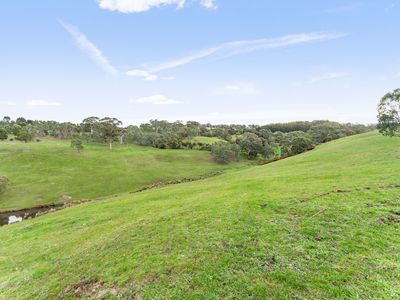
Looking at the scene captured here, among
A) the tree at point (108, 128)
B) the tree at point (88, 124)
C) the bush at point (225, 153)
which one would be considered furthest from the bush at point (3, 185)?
the tree at point (88, 124)

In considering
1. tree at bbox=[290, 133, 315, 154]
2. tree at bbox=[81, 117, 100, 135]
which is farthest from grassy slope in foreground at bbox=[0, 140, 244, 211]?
tree at bbox=[81, 117, 100, 135]

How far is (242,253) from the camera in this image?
361 inches

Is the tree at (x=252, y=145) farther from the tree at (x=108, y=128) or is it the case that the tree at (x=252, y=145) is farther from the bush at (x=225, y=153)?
the tree at (x=108, y=128)

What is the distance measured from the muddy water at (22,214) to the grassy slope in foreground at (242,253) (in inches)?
904

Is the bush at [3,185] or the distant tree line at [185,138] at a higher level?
the distant tree line at [185,138]

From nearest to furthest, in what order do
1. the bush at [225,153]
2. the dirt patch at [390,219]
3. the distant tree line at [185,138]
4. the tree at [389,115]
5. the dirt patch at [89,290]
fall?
the dirt patch at [89,290], the dirt patch at [390,219], the tree at [389,115], the bush at [225,153], the distant tree line at [185,138]

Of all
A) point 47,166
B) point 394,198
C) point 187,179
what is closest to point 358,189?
point 394,198

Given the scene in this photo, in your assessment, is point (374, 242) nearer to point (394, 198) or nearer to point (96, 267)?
point (394, 198)

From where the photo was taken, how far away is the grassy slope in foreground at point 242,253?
729cm

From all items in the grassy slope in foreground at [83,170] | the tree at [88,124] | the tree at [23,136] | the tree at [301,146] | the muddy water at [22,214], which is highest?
the tree at [88,124]

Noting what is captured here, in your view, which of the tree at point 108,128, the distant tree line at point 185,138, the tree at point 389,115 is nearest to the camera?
the tree at point 389,115

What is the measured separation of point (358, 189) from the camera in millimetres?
15812

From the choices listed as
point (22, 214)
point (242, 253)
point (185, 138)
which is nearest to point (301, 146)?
point (185, 138)

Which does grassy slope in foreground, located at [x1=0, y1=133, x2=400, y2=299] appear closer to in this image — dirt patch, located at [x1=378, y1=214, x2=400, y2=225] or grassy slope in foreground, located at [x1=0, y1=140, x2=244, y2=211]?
dirt patch, located at [x1=378, y1=214, x2=400, y2=225]
